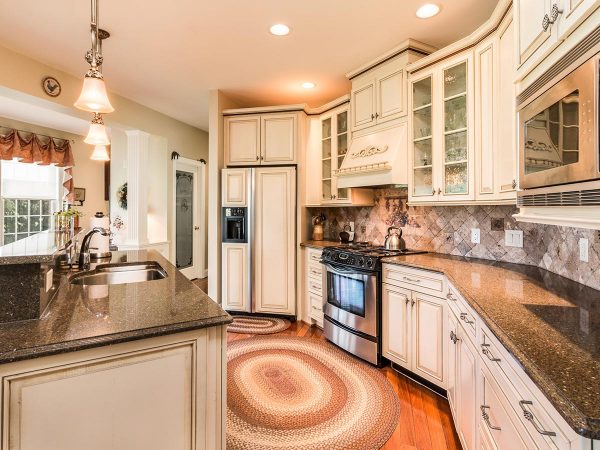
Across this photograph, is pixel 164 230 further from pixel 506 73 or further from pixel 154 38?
pixel 506 73

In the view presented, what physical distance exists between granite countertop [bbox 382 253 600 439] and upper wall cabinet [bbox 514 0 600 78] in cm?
92

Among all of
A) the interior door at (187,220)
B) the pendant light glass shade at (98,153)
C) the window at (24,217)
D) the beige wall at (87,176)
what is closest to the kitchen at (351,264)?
the window at (24,217)

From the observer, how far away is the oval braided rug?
1878 mm

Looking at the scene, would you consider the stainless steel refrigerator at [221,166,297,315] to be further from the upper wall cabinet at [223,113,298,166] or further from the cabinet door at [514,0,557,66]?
the cabinet door at [514,0,557,66]

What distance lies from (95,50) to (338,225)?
299 centimetres

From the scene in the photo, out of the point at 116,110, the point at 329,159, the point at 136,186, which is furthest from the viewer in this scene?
the point at 136,186

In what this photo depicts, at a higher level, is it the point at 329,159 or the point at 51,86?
the point at 51,86

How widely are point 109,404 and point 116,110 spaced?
154 inches

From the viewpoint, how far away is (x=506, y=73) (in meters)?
2.02

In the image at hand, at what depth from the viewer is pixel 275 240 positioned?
3.89m

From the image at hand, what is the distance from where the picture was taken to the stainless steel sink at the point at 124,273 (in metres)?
2.12

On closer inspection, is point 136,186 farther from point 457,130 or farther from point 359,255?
point 457,130

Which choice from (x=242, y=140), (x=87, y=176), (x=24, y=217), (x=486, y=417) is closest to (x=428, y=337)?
(x=486, y=417)

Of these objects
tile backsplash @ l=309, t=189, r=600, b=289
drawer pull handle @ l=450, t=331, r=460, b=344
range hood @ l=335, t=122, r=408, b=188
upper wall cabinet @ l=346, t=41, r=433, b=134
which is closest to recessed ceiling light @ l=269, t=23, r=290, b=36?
upper wall cabinet @ l=346, t=41, r=433, b=134
